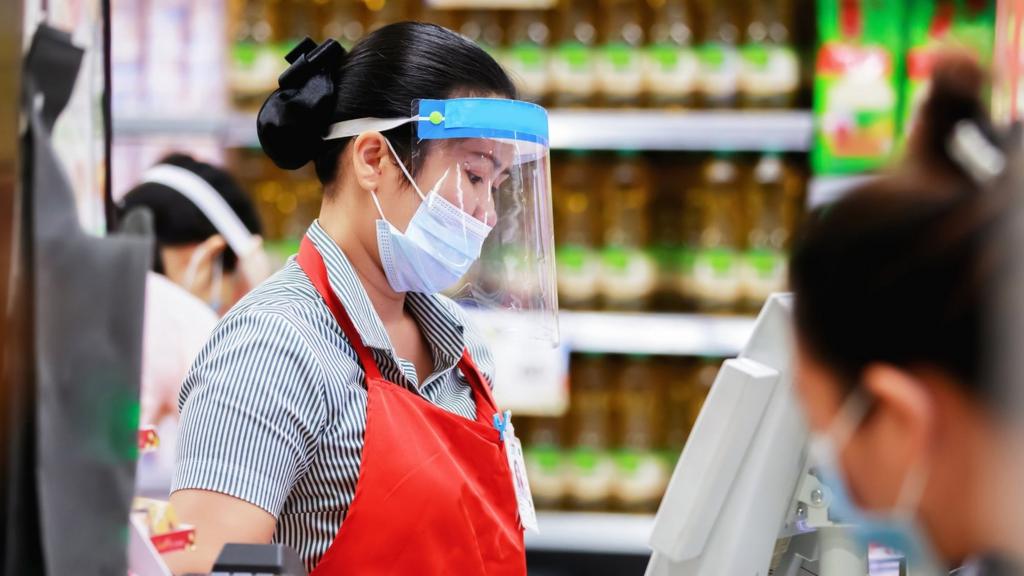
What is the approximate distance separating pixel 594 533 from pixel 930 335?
8.95 feet

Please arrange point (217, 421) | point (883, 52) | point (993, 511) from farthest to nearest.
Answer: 1. point (883, 52)
2. point (217, 421)
3. point (993, 511)

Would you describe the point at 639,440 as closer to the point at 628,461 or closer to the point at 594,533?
the point at 628,461

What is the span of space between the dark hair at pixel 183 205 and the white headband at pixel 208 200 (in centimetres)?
→ 1

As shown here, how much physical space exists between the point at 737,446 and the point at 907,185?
47 cm

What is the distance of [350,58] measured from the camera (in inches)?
64.2

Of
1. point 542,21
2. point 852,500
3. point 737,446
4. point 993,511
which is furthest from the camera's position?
point 542,21

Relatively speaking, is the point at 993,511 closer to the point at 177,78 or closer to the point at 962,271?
the point at 962,271

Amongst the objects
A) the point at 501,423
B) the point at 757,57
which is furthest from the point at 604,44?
the point at 501,423

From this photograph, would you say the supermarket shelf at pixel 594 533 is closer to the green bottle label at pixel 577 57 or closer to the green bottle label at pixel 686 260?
the green bottle label at pixel 686 260

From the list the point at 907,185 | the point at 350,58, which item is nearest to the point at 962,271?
the point at 907,185

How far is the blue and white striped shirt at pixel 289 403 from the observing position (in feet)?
4.22

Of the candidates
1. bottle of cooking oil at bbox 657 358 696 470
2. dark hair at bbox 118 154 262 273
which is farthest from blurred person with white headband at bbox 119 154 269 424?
bottle of cooking oil at bbox 657 358 696 470

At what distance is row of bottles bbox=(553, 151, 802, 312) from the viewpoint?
3.40 metres

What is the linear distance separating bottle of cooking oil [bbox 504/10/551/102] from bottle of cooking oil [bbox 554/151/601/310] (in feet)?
0.91
